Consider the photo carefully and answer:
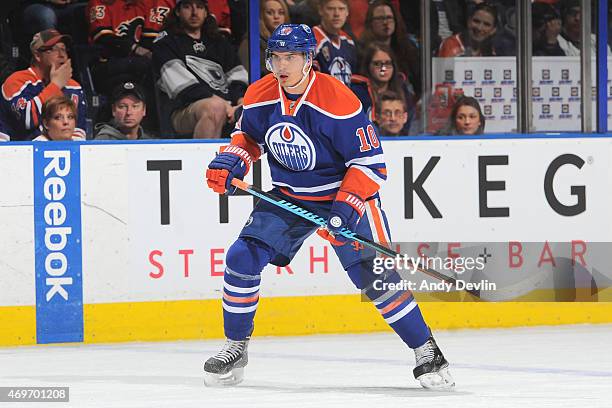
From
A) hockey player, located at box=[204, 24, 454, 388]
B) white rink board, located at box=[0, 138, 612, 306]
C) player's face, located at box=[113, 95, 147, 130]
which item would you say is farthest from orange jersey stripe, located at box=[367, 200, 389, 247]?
player's face, located at box=[113, 95, 147, 130]

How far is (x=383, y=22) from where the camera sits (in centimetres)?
560

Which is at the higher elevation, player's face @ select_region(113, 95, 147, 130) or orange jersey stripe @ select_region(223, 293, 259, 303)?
player's face @ select_region(113, 95, 147, 130)

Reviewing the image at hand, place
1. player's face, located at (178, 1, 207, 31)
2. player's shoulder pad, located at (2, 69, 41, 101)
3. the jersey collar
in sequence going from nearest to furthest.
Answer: the jersey collar, player's shoulder pad, located at (2, 69, 41, 101), player's face, located at (178, 1, 207, 31)

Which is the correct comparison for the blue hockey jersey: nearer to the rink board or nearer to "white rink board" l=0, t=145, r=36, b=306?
the rink board

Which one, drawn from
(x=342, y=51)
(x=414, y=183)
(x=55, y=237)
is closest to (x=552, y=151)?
(x=414, y=183)

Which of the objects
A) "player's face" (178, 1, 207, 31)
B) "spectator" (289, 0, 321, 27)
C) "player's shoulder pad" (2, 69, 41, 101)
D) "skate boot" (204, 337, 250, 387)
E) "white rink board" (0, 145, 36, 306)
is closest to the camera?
"skate boot" (204, 337, 250, 387)

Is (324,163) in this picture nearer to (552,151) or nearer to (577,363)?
(577,363)

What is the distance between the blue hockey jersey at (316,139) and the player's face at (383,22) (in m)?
1.54

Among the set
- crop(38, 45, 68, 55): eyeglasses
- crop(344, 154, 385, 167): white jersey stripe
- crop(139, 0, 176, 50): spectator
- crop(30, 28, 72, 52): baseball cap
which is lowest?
crop(344, 154, 385, 167): white jersey stripe

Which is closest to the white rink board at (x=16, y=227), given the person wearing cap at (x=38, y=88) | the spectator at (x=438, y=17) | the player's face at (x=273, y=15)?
the person wearing cap at (x=38, y=88)

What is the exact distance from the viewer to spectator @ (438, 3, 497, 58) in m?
5.63

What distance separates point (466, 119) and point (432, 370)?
6.10 ft

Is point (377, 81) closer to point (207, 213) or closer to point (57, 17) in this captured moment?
point (207, 213)

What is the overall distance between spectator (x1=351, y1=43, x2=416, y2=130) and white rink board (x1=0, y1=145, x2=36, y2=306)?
1.52m
